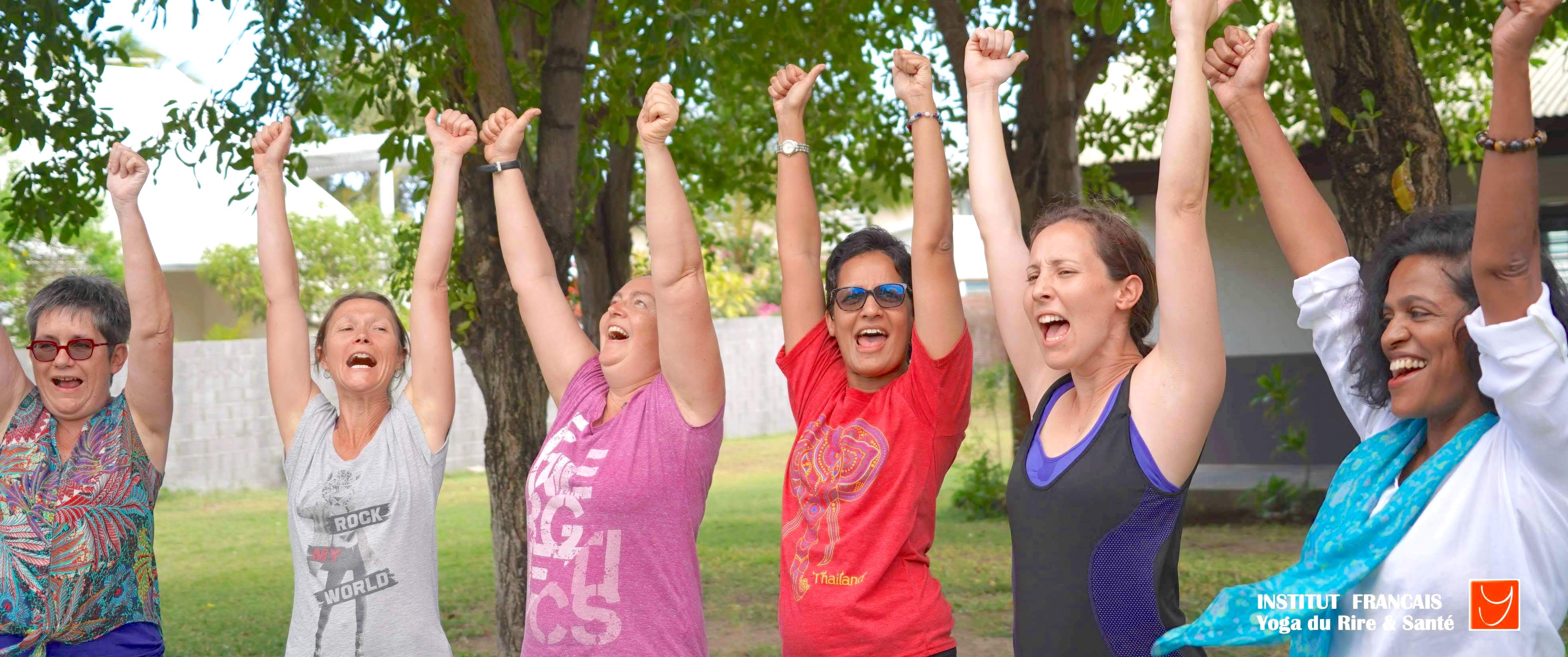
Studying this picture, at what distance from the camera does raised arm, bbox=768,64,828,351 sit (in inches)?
120

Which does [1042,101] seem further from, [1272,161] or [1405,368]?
[1405,368]

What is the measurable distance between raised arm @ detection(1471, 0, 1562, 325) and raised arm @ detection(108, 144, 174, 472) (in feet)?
9.27

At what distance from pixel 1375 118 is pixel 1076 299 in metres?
2.13

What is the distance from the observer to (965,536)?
9.90 m

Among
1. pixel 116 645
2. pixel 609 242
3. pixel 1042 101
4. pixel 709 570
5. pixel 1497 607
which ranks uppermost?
pixel 1042 101

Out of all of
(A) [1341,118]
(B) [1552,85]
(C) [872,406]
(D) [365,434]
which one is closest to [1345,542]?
(C) [872,406]

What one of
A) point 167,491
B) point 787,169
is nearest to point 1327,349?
point 787,169

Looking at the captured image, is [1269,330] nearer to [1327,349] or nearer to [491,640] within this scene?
[491,640]

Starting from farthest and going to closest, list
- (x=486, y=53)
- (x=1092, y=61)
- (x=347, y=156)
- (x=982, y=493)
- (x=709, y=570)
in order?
(x=347, y=156), (x=982, y=493), (x=709, y=570), (x=1092, y=61), (x=486, y=53)

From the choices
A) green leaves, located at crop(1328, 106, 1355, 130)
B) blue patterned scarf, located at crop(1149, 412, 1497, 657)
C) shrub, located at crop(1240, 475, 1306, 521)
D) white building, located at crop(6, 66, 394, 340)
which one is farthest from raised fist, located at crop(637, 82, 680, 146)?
white building, located at crop(6, 66, 394, 340)

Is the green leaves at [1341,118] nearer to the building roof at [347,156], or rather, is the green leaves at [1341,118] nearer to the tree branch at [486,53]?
the tree branch at [486,53]

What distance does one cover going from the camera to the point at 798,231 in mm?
3053

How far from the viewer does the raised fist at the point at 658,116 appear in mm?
2859

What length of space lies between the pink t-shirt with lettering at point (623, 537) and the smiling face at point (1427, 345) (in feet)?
4.66
